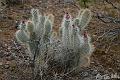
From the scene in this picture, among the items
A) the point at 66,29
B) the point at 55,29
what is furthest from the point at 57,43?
the point at 55,29

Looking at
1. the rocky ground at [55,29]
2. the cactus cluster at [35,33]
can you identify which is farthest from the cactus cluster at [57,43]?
the rocky ground at [55,29]

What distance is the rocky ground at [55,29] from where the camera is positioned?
452 centimetres

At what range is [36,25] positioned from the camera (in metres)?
4.49

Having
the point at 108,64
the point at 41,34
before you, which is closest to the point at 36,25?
the point at 41,34

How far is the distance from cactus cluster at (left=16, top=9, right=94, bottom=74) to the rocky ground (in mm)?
208

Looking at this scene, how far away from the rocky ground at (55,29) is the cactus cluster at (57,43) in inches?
8.2

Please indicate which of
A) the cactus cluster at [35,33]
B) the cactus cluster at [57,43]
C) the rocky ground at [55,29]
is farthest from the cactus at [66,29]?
the rocky ground at [55,29]

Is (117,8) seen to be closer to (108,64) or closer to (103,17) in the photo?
(103,17)

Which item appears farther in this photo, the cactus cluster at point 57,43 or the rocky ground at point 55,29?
the rocky ground at point 55,29

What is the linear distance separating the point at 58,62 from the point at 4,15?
195 cm

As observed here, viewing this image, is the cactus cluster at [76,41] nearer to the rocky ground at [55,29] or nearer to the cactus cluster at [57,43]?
the cactus cluster at [57,43]

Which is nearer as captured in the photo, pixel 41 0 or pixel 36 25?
pixel 36 25

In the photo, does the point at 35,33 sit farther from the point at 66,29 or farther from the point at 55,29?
the point at 55,29

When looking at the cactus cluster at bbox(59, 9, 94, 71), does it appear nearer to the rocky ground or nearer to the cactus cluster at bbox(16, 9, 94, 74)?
the cactus cluster at bbox(16, 9, 94, 74)
